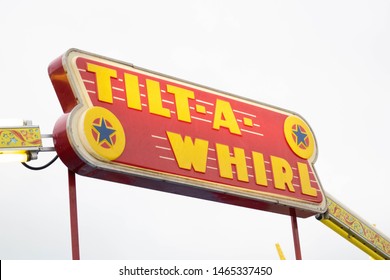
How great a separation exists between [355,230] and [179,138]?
4776 millimetres

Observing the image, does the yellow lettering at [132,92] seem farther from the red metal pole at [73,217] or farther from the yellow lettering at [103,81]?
the red metal pole at [73,217]

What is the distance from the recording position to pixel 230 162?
1656cm

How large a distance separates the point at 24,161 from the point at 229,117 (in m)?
4.36

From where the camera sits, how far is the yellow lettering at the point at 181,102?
16219 millimetres

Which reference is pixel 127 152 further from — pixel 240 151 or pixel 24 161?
pixel 240 151

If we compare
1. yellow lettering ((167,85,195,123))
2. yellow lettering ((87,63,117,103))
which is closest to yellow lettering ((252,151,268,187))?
yellow lettering ((167,85,195,123))

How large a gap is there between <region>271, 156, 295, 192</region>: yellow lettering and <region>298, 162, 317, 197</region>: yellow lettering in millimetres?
291

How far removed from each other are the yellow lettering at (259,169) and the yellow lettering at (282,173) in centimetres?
28

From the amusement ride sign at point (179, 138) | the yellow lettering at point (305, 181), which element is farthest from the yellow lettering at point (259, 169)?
the yellow lettering at point (305, 181)

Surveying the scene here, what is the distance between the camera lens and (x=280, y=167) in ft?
57.3

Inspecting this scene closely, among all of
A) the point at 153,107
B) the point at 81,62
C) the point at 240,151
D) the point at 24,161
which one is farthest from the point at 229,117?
the point at 24,161

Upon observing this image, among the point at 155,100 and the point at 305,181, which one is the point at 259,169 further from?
the point at 155,100

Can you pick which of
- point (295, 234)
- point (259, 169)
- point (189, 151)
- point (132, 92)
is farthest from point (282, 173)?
point (132, 92)

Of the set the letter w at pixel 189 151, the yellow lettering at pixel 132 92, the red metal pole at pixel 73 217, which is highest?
the yellow lettering at pixel 132 92
